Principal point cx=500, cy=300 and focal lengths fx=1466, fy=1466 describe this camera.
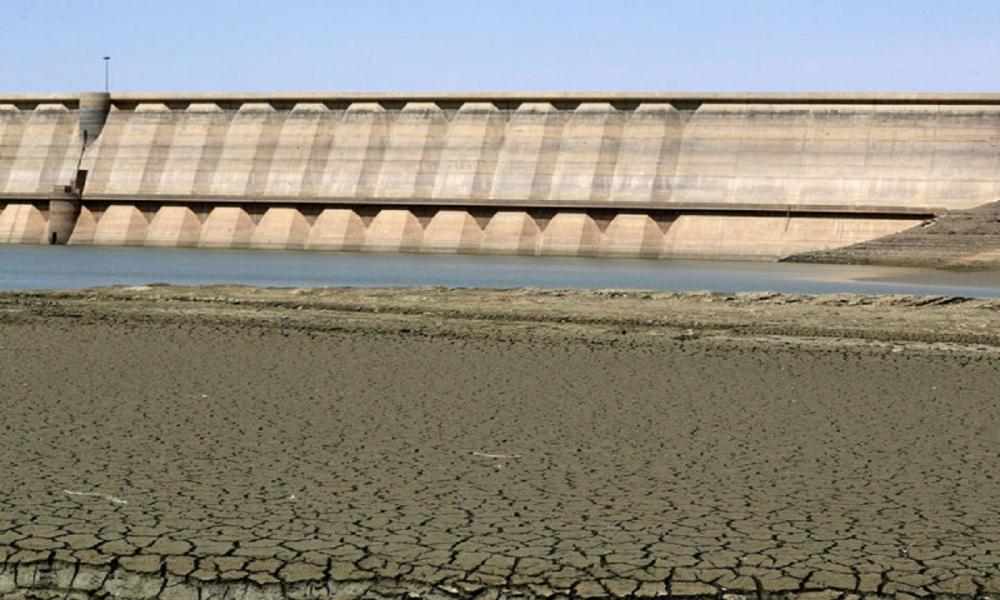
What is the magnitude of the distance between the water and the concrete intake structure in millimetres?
1672

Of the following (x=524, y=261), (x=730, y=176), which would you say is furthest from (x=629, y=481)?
(x=730, y=176)

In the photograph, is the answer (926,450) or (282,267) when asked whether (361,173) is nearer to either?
(282,267)

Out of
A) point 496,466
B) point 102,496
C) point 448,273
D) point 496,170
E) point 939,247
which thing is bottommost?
point 102,496

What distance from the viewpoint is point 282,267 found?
136 ft

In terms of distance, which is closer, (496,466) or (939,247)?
(496,466)

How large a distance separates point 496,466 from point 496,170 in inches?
1828

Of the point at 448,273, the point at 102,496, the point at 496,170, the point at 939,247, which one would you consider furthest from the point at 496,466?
the point at 496,170

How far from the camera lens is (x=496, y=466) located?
295 inches

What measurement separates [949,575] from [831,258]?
4300cm

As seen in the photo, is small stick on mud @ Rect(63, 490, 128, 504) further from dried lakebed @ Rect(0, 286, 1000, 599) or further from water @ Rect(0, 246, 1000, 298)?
water @ Rect(0, 246, 1000, 298)

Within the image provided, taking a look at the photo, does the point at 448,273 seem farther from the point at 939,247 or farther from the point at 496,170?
the point at 496,170

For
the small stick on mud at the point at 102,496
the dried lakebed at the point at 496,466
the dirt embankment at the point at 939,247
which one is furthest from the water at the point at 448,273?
the small stick on mud at the point at 102,496

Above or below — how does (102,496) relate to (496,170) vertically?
below

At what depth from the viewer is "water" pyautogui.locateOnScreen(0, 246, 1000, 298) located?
100 ft
